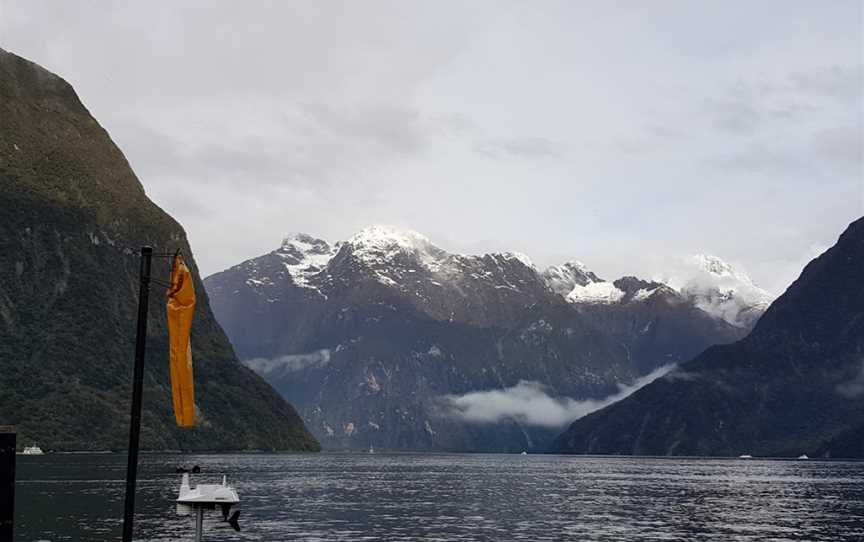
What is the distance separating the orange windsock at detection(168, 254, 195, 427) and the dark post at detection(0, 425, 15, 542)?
18.5 ft

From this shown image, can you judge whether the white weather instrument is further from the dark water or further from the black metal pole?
the dark water

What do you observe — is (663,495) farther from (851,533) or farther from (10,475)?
(10,475)

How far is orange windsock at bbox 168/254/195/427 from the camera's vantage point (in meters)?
33.5

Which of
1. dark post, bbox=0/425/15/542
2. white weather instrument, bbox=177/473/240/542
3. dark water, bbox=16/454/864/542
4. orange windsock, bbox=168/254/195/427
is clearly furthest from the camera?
dark water, bbox=16/454/864/542

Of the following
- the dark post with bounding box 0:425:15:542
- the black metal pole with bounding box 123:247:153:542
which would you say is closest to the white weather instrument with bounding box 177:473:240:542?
the black metal pole with bounding box 123:247:153:542

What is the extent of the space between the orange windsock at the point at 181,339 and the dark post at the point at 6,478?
5.65 metres

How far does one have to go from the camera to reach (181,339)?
3350 centimetres

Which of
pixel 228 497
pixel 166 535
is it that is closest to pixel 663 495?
pixel 166 535

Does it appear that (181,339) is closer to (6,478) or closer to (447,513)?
(6,478)

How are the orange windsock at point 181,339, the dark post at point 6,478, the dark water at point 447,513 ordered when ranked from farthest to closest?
the dark water at point 447,513, the orange windsock at point 181,339, the dark post at point 6,478

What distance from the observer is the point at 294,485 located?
17488cm

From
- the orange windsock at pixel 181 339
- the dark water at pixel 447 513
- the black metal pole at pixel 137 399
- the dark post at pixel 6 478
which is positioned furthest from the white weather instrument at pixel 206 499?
the dark water at pixel 447 513

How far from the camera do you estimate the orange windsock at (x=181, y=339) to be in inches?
1319

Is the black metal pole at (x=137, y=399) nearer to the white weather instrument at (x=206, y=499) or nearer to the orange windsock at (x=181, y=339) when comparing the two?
the orange windsock at (x=181, y=339)
